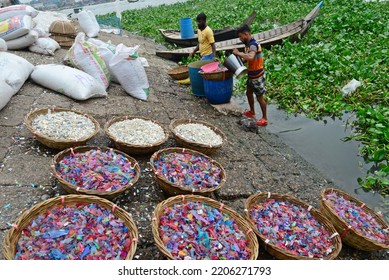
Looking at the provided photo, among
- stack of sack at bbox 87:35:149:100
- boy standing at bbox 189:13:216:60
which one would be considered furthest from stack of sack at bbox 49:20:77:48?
boy standing at bbox 189:13:216:60

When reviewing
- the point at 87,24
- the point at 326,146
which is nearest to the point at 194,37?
the point at 87,24

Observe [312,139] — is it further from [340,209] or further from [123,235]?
[123,235]

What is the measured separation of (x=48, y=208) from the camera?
195 centimetres

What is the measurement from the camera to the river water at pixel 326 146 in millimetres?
3166

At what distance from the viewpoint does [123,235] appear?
188 cm

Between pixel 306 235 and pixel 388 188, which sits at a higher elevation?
pixel 306 235

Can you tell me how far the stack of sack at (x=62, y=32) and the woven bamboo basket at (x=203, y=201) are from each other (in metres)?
4.74

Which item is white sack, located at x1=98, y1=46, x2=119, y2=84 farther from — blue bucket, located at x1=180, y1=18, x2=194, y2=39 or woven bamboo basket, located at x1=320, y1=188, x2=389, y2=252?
blue bucket, located at x1=180, y1=18, x2=194, y2=39

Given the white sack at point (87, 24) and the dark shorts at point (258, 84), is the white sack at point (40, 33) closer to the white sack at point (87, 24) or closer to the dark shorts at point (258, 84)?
the white sack at point (87, 24)

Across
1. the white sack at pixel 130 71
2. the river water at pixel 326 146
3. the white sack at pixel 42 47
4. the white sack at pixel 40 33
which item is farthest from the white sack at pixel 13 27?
the river water at pixel 326 146

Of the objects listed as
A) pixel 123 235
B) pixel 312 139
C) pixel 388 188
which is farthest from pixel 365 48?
pixel 123 235

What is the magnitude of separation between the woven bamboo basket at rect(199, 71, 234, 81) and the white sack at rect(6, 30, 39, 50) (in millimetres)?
2690

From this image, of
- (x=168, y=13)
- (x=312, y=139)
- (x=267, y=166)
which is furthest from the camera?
(x=168, y=13)

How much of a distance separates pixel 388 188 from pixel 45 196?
118 inches
